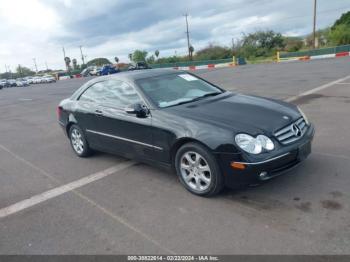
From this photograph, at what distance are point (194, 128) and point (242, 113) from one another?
66cm

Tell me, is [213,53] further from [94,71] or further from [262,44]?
[94,71]

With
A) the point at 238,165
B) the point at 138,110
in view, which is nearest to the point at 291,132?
the point at 238,165

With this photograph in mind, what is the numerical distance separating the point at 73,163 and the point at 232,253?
3699 millimetres

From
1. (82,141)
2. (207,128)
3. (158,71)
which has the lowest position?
(82,141)

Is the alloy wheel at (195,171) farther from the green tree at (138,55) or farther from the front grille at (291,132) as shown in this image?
the green tree at (138,55)

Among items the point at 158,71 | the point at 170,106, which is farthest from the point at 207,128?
the point at 158,71

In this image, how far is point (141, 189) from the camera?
4391mm

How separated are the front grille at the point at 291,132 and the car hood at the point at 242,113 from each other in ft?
0.18

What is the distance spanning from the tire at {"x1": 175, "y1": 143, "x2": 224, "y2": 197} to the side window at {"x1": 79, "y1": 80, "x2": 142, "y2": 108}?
109cm

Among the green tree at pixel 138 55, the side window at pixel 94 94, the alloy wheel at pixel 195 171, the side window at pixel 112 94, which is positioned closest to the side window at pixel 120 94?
the side window at pixel 112 94

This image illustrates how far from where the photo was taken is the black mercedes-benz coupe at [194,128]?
361 cm

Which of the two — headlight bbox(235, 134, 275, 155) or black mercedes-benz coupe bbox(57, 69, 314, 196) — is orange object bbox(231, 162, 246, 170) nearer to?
black mercedes-benz coupe bbox(57, 69, 314, 196)

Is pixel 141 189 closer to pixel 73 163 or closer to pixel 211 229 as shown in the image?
pixel 211 229

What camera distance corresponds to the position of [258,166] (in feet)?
11.6
